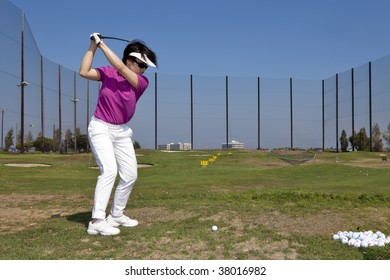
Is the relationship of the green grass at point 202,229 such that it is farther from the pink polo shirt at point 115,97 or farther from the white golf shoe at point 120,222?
the pink polo shirt at point 115,97

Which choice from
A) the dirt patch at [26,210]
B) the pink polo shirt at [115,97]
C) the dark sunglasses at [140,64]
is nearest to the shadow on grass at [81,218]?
the dirt patch at [26,210]

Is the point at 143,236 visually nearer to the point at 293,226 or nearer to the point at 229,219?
the point at 229,219

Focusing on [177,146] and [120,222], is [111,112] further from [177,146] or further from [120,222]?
[177,146]

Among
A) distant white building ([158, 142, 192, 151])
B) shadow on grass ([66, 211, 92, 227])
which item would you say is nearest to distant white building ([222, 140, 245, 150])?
distant white building ([158, 142, 192, 151])

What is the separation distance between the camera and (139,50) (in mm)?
5617

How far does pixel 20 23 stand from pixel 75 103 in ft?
46.6

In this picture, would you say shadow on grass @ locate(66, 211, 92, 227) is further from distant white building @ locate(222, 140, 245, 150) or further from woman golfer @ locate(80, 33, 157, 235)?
distant white building @ locate(222, 140, 245, 150)

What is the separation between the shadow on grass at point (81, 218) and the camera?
6375 mm

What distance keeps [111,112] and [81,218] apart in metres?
2.18

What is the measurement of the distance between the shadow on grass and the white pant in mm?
793

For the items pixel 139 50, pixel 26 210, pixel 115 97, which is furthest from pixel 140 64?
pixel 26 210

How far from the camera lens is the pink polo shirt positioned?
18.0ft

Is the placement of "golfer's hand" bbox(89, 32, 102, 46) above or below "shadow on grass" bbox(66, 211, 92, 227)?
above
